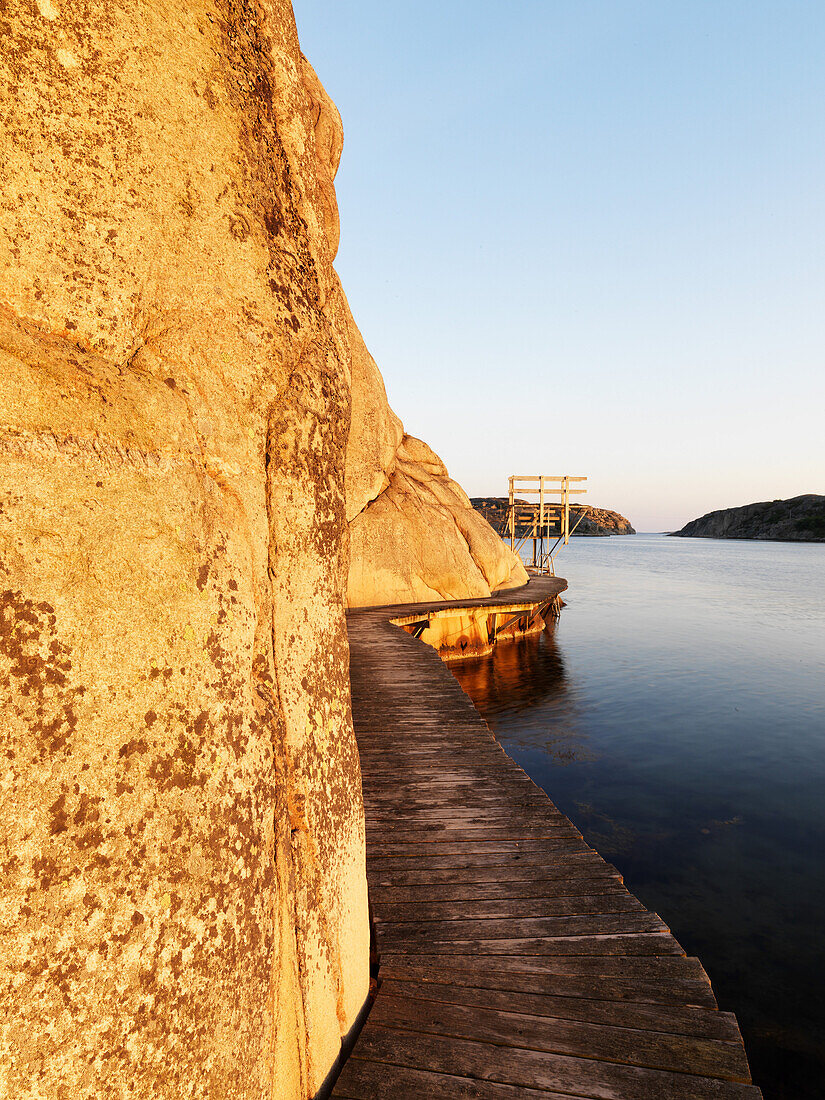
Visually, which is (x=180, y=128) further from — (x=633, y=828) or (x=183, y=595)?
(x=633, y=828)

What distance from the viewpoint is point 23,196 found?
Result: 61.8 inches

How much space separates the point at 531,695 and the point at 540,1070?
518 inches

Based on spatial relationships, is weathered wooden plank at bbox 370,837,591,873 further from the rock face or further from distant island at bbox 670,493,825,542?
distant island at bbox 670,493,825,542

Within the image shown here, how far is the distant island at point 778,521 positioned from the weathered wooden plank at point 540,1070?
15687 centimetres

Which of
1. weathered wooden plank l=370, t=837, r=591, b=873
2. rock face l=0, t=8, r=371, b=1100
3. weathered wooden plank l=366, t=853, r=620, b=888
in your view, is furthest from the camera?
weathered wooden plank l=370, t=837, r=591, b=873

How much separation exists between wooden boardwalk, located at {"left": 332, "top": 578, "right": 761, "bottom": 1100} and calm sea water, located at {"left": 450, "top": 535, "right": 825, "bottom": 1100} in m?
3.12

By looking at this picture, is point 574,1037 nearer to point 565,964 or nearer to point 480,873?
point 565,964

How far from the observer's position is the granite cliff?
137 centimetres

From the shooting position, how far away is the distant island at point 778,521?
135 meters

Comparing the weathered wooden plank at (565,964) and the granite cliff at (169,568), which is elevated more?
the granite cliff at (169,568)

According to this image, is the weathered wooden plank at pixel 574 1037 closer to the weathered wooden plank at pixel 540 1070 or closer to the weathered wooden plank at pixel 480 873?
the weathered wooden plank at pixel 540 1070

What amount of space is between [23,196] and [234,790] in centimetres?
184

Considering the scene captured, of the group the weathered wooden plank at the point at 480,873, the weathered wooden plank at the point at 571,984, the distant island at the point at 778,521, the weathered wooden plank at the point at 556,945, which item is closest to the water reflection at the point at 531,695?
the weathered wooden plank at the point at 480,873

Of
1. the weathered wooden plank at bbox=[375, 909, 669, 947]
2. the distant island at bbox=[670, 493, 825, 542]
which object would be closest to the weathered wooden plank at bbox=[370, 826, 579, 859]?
the weathered wooden plank at bbox=[375, 909, 669, 947]
